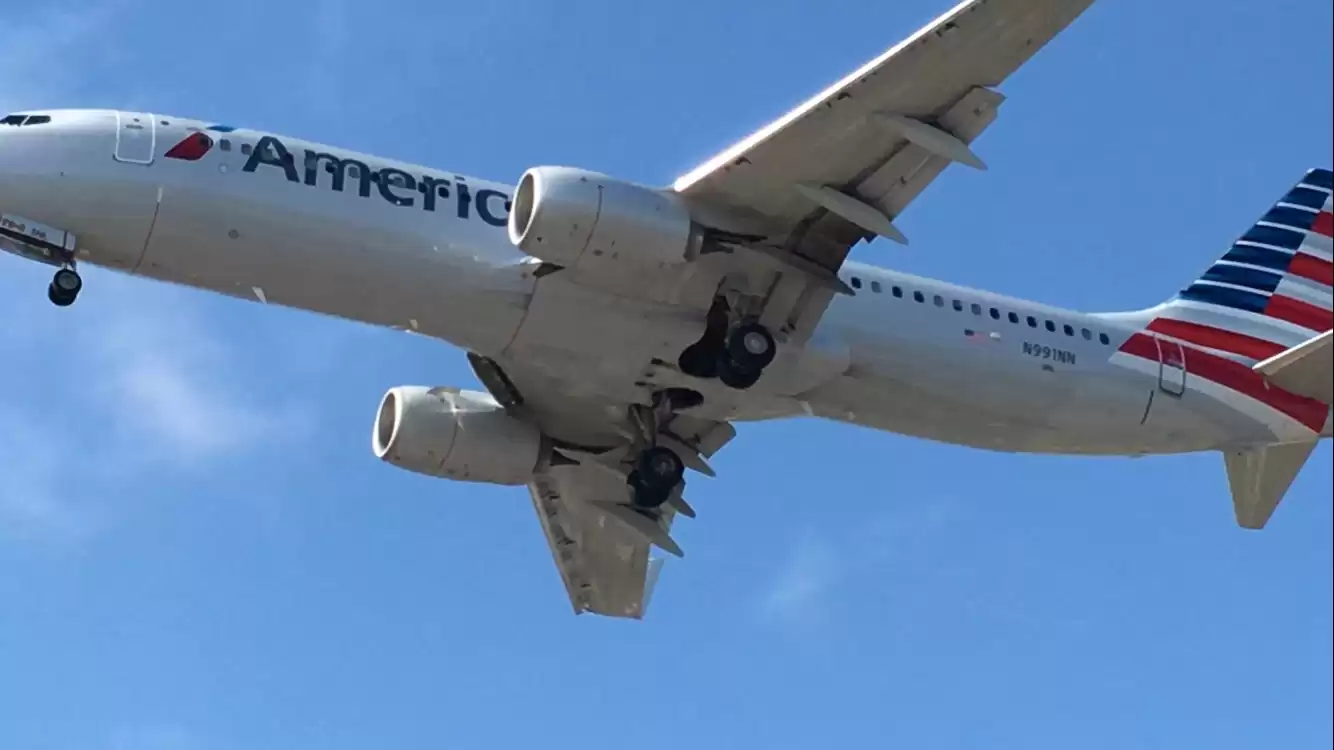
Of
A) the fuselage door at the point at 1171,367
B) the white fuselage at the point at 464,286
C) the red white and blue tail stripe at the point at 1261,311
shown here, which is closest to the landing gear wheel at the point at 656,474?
the white fuselage at the point at 464,286

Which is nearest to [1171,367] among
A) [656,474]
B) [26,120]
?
[656,474]

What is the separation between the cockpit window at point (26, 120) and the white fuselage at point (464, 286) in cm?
32

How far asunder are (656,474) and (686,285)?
18.9ft

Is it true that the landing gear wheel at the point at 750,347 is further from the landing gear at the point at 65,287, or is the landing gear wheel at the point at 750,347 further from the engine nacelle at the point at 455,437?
the landing gear at the point at 65,287

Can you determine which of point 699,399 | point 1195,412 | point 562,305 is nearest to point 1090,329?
point 1195,412

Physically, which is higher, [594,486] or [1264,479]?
[594,486]

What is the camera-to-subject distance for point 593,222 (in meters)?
34.2

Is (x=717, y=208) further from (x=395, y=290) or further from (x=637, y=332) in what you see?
(x=395, y=290)

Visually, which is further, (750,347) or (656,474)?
(656,474)

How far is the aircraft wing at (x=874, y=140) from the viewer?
1303 inches

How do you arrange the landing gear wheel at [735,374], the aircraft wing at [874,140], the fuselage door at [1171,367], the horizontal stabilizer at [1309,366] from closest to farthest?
the horizontal stabilizer at [1309,366]
the aircraft wing at [874,140]
the landing gear wheel at [735,374]
the fuselage door at [1171,367]

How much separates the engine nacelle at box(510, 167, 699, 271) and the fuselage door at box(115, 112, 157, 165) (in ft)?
20.7

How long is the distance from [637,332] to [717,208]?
278cm

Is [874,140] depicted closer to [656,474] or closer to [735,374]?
[735,374]
